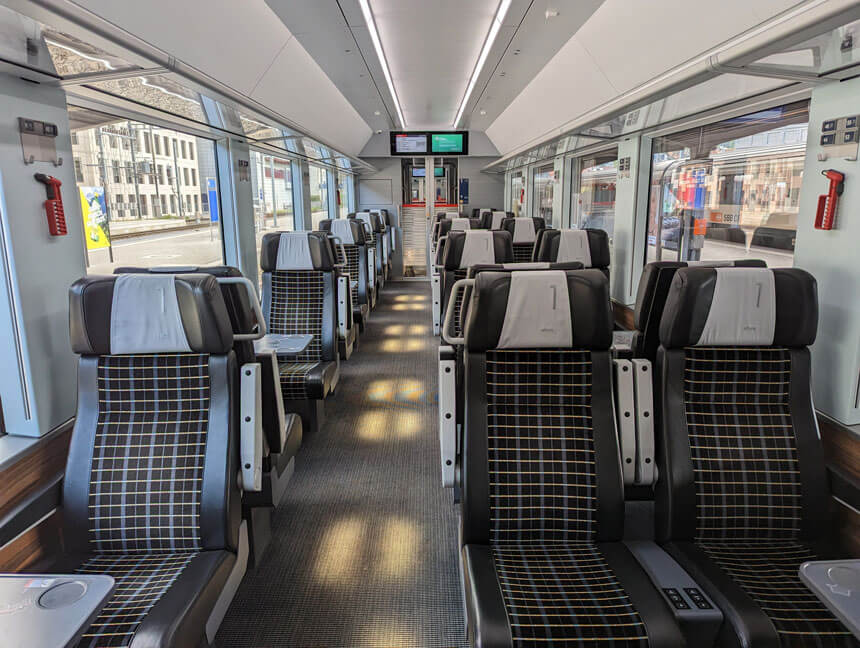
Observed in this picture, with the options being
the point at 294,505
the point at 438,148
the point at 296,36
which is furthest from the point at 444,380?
the point at 438,148

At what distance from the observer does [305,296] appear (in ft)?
16.9

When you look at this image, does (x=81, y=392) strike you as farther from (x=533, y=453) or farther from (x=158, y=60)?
(x=533, y=453)

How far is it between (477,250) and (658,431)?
3.21 meters

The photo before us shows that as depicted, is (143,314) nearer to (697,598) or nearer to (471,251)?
(697,598)

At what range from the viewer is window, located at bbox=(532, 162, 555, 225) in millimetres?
10391

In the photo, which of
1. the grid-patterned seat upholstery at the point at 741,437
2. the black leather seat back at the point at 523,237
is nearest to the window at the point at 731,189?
the grid-patterned seat upholstery at the point at 741,437

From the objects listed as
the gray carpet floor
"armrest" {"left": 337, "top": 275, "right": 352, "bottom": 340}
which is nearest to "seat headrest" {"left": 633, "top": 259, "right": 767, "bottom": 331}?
the gray carpet floor

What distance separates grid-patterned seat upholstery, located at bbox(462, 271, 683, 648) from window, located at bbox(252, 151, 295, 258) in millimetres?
4532

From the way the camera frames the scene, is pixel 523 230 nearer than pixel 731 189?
No

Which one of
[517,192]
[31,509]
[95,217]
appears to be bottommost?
[31,509]

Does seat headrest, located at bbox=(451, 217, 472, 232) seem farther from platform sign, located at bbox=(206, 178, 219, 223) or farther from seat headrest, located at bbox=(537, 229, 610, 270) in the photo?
platform sign, located at bbox=(206, 178, 219, 223)

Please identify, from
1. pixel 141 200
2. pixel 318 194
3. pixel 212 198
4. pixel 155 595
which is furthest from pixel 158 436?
pixel 318 194

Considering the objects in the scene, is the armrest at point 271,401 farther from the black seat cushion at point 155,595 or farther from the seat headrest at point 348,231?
the seat headrest at point 348,231

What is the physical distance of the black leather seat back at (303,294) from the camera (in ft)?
16.8
